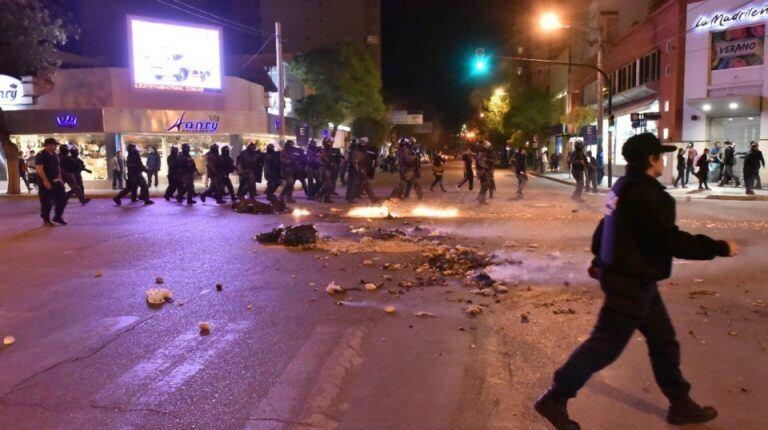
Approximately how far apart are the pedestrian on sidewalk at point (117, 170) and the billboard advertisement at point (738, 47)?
2430cm

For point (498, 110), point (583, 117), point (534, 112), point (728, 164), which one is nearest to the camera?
point (728, 164)

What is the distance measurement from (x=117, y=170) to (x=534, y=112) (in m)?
33.9

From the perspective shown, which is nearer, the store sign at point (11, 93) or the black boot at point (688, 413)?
the black boot at point (688, 413)

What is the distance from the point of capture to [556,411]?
3.75m

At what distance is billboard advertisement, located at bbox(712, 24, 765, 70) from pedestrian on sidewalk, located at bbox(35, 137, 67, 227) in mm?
24103

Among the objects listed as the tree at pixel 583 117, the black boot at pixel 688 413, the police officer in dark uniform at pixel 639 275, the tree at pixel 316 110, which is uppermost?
the tree at pixel 316 110

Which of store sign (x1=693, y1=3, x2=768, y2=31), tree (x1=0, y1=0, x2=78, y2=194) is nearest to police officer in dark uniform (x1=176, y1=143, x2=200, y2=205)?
tree (x1=0, y1=0, x2=78, y2=194)

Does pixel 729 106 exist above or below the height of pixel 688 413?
above

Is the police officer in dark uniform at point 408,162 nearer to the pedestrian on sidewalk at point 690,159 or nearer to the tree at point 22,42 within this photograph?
the pedestrian on sidewalk at point 690,159

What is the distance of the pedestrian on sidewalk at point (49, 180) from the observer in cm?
1305

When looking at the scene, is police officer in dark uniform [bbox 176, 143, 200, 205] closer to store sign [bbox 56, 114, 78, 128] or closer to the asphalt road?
the asphalt road

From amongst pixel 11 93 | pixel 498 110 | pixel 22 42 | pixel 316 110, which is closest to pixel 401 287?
pixel 22 42

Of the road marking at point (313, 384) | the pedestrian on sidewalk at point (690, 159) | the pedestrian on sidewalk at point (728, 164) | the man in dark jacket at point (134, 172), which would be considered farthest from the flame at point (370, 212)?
the pedestrian on sidewalk at point (690, 159)

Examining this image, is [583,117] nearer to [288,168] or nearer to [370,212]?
[288,168]
